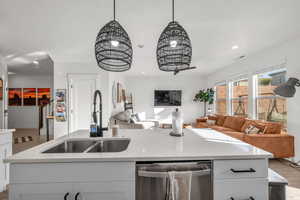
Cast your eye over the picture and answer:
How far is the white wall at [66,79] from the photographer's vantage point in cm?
453

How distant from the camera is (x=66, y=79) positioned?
4551 millimetres

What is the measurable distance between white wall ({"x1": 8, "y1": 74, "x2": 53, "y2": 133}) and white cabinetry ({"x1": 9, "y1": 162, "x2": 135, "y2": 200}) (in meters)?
7.17

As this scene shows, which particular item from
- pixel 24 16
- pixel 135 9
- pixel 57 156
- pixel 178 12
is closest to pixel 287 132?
pixel 178 12

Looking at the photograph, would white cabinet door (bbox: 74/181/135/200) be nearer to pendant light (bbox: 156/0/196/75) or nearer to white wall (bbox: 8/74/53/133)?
pendant light (bbox: 156/0/196/75)

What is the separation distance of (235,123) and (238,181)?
4004 millimetres

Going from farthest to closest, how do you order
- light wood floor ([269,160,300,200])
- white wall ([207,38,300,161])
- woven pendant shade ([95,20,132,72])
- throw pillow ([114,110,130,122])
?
throw pillow ([114,110,130,122])
white wall ([207,38,300,161])
light wood floor ([269,160,300,200])
woven pendant shade ([95,20,132,72])

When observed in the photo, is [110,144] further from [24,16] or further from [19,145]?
[19,145]

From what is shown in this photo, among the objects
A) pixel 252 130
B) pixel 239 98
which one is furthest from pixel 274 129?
pixel 239 98

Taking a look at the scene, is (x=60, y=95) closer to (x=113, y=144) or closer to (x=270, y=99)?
(x=113, y=144)

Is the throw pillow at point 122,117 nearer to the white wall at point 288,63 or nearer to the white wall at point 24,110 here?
the white wall at point 288,63

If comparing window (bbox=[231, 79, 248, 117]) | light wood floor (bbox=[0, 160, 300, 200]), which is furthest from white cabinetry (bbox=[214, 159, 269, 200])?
window (bbox=[231, 79, 248, 117])

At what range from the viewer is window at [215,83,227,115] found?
607cm

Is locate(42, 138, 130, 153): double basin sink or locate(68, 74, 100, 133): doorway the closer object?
locate(42, 138, 130, 153): double basin sink

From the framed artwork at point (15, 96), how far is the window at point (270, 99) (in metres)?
9.38
